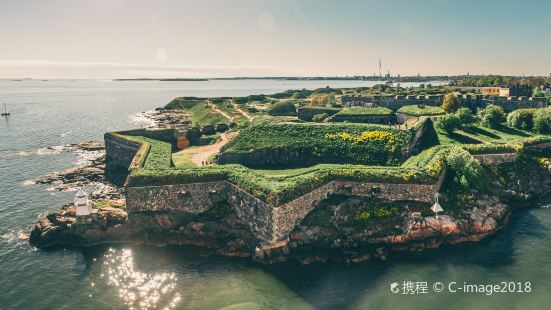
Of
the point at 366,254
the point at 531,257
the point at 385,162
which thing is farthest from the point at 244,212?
the point at 531,257

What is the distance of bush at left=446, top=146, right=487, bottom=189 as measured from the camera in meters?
38.6

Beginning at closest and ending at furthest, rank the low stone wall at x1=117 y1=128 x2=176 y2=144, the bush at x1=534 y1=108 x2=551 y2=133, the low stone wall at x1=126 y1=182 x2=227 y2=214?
the low stone wall at x1=126 y1=182 x2=227 y2=214 → the bush at x1=534 y1=108 x2=551 y2=133 → the low stone wall at x1=117 y1=128 x2=176 y2=144

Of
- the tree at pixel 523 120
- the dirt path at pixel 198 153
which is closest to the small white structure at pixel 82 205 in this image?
the dirt path at pixel 198 153

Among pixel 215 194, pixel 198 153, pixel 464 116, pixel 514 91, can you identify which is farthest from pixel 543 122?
pixel 198 153

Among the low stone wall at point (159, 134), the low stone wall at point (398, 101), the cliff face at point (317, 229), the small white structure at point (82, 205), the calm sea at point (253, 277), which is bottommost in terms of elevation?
the calm sea at point (253, 277)

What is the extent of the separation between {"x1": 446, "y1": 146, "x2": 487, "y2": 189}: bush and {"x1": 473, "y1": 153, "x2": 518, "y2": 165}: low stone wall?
469 centimetres

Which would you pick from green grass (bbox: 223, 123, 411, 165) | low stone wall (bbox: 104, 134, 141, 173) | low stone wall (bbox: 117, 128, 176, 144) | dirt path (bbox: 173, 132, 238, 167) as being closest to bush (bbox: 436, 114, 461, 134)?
green grass (bbox: 223, 123, 411, 165)

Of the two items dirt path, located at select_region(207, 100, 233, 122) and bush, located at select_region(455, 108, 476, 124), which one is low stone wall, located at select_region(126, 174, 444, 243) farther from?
dirt path, located at select_region(207, 100, 233, 122)

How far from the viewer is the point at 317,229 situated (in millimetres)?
33438

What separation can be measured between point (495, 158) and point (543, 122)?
17017 mm

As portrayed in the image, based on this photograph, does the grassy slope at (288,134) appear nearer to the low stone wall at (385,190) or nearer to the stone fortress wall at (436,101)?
the low stone wall at (385,190)

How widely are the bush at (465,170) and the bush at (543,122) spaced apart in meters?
22.6

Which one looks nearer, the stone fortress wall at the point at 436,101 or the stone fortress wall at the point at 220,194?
the stone fortress wall at the point at 220,194

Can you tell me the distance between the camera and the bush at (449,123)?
168 ft
